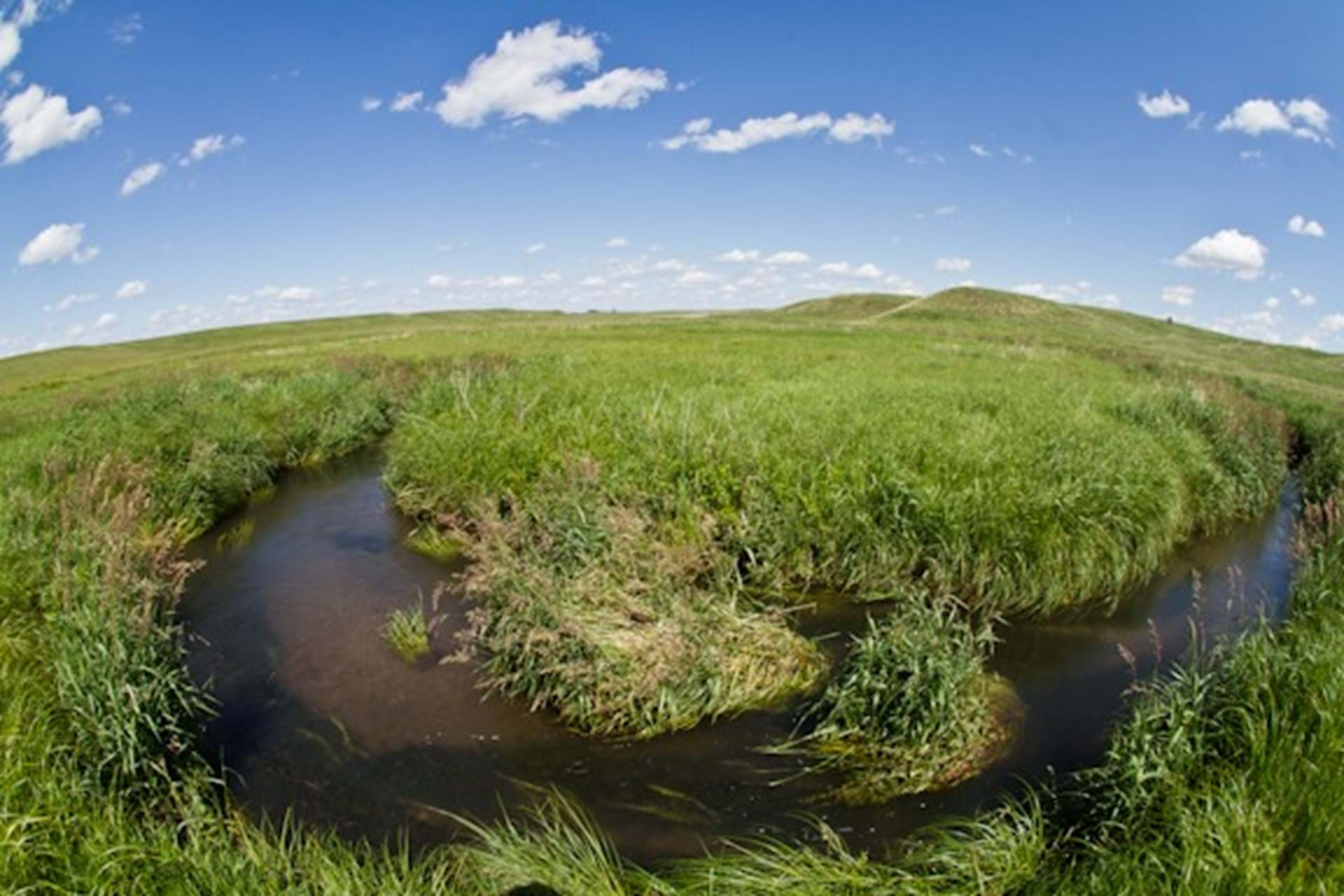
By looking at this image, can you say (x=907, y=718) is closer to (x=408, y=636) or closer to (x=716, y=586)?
(x=716, y=586)

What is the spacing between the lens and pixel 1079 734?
8.39m

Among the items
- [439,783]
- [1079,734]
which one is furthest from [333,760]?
[1079,734]

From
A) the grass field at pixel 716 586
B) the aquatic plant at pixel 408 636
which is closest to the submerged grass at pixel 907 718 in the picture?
the grass field at pixel 716 586

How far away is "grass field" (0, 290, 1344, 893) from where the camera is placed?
5.66 meters

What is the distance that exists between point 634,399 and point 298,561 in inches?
307

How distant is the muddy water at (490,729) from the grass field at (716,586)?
374 mm

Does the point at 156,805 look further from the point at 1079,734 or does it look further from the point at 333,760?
the point at 1079,734

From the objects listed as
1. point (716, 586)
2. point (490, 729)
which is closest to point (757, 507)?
point (716, 586)

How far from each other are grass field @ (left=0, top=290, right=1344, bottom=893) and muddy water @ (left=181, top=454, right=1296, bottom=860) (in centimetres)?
37

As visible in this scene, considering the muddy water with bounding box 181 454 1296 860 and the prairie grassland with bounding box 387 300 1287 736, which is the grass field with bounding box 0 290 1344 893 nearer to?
the prairie grassland with bounding box 387 300 1287 736

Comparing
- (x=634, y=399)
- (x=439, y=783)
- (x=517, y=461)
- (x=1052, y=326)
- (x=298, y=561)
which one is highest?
(x=1052, y=326)

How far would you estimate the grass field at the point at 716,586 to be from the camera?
5.66 meters

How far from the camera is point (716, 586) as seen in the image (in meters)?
11.0

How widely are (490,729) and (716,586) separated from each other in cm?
379
